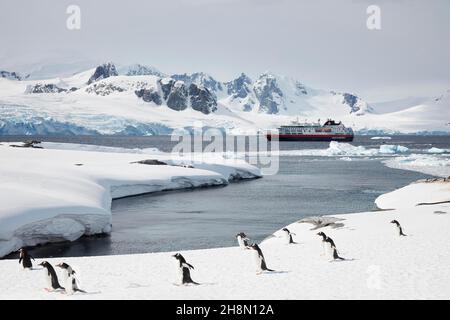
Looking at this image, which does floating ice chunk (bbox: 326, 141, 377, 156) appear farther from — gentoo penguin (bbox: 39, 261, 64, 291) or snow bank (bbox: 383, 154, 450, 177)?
gentoo penguin (bbox: 39, 261, 64, 291)

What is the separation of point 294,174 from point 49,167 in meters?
30.0

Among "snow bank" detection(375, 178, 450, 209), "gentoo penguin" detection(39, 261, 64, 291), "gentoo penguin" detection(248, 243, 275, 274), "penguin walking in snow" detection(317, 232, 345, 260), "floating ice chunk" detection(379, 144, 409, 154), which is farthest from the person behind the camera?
"floating ice chunk" detection(379, 144, 409, 154)

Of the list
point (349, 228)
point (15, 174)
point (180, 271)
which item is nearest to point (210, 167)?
point (15, 174)

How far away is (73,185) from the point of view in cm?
3328

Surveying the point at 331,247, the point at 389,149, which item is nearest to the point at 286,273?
the point at 331,247

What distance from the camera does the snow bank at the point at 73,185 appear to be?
2430cm

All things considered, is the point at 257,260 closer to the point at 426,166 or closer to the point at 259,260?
the point at 259,260

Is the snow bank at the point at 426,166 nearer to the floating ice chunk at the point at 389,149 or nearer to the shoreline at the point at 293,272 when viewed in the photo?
the floating ice chunk at the point at 389,149

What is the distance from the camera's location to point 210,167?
2208 inches

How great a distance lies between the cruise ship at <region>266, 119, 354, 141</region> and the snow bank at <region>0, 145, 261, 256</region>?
100 m

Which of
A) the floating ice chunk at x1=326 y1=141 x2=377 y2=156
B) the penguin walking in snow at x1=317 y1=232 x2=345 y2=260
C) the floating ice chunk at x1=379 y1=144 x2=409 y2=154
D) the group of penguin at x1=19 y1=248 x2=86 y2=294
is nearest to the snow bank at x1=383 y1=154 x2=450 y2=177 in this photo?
the floating ice chunk at x1=326 y1=141 x2=377 y2=156

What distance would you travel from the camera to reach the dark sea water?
2536 cm

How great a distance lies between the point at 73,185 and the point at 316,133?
129 metres
